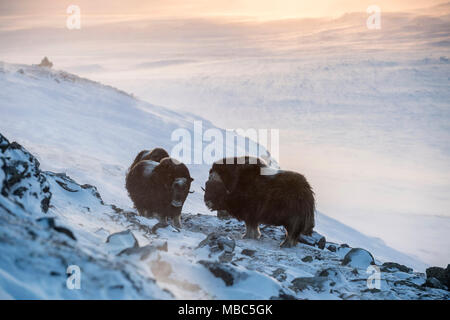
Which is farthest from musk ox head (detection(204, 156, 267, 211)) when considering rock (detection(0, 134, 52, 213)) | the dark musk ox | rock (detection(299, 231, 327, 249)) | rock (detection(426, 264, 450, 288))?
rock (detection(0, 134, 52, 213))

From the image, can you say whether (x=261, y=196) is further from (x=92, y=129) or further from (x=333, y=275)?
(x=92, y=129)

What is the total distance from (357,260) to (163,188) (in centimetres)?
443

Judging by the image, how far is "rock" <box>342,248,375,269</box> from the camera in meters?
10.00

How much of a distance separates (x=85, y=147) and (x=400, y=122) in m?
54.9

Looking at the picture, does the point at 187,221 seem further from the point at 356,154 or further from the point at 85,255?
the point at 356,154

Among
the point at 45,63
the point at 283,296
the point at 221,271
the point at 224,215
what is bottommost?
the point at 224,215

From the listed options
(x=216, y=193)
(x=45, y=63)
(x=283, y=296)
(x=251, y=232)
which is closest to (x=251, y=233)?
(x=251, y=232)

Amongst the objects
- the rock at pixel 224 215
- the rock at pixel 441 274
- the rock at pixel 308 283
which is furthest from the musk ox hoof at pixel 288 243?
the rock at pixel 224 215

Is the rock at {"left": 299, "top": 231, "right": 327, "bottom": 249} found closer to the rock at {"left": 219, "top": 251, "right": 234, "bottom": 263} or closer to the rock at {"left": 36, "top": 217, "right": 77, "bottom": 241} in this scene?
the rock at {"left": 219, "top": 251, "right": 234, "bottom": 263}

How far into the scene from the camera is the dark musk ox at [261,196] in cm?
1062

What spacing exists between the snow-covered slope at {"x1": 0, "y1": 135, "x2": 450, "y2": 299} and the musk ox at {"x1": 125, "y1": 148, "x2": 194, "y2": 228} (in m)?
0.95

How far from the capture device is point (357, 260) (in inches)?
399

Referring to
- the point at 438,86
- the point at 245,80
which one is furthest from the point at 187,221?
the point at 245,80
